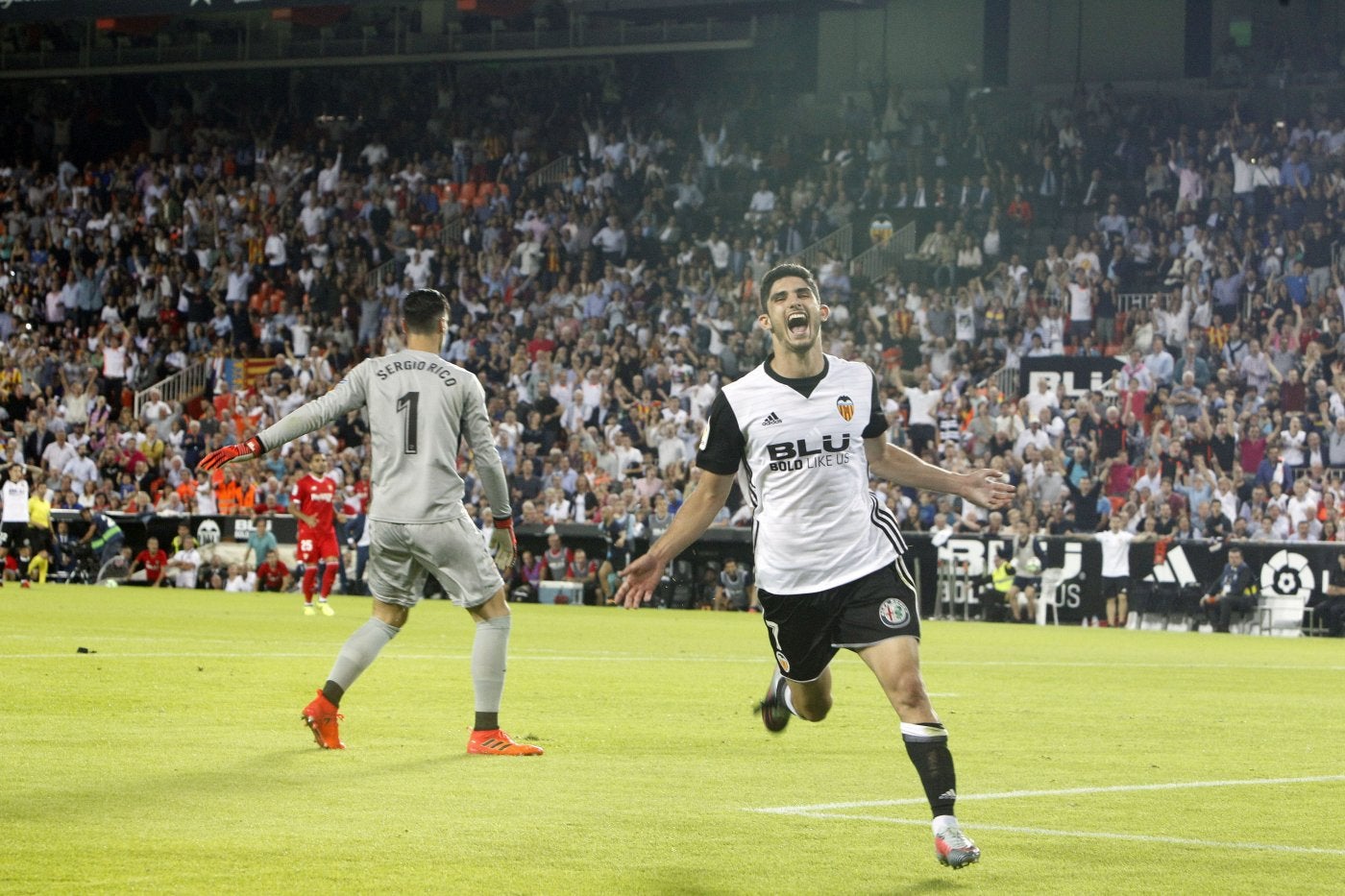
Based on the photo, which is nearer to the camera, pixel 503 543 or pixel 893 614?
pixel 893 614

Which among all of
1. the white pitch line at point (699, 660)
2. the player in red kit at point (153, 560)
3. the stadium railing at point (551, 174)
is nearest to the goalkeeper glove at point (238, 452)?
the white pitch line at point (699, 660)

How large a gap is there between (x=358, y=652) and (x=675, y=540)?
3.16 m

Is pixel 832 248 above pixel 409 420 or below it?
above

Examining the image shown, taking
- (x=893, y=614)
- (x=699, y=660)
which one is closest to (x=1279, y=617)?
(x=699, y=660)

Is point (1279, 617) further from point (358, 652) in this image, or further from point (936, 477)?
point (936, 477)

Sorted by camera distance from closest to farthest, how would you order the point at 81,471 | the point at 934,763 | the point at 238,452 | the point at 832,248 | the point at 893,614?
the point at 934,763, the point at 893,614, the point at 238,452, the point at 832,248, the point at 81,471

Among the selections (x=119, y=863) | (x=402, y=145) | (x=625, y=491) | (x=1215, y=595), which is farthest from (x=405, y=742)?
(x=402, y=145)

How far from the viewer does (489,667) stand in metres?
10.5

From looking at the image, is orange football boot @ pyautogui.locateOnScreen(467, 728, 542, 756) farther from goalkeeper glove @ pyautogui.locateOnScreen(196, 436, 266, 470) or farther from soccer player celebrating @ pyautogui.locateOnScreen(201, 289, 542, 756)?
goalkeeper glove @ pyautogui.locateOnScreen(196, 436, 266, 470)

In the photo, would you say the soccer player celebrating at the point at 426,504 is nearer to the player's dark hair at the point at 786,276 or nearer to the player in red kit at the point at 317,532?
the player's dark hair at the point at 786,276

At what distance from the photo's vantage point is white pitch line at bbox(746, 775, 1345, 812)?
27.5 feet

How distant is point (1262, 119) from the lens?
1425 inches

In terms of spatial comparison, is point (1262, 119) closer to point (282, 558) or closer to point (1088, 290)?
point (1088, 290)

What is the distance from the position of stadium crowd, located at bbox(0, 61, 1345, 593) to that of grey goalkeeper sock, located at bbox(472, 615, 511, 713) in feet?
62.0
